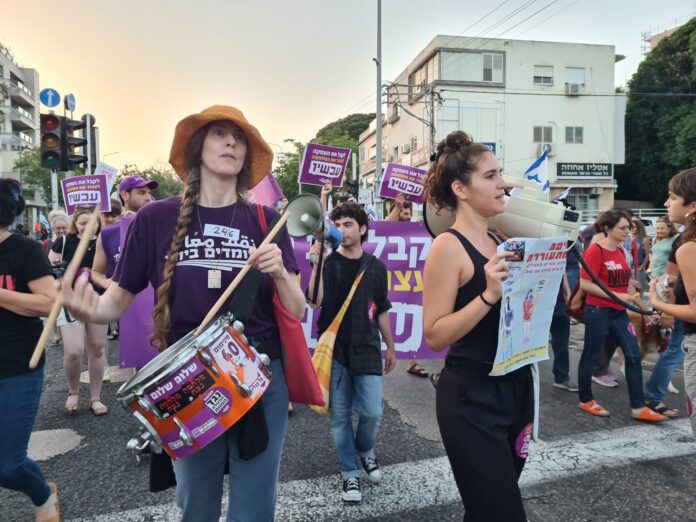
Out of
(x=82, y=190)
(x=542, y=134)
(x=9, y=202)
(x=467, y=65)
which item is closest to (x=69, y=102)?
(x=82, y=190)

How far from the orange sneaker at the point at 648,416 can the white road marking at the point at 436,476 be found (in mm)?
77

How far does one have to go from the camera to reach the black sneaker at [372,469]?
350cm

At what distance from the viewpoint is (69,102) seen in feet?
34.2

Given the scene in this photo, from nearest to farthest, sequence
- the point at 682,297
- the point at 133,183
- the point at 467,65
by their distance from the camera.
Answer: the point at 682,297
the point at 133,183
the point at 467,65

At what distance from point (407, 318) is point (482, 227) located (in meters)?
3.68

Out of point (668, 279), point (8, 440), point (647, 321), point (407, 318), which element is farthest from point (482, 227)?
point (647, 321)

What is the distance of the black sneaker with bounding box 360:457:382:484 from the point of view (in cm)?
350

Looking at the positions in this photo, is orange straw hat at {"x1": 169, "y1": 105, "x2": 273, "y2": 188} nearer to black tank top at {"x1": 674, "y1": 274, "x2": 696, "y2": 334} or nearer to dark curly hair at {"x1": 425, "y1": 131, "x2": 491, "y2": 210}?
dark curly hair at {"x1": 425, "y1": 131, "x2": 491, "y2": 210}

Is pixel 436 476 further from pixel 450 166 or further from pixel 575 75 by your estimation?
pixel 575 75

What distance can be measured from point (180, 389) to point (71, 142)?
849 cm

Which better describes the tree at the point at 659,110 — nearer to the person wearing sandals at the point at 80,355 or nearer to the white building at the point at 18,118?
the person wearing sandals at the point at 80,355

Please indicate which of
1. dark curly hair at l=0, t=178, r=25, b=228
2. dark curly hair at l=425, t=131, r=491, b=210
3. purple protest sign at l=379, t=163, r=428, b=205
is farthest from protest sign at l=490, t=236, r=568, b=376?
purple protest sign at l=379, t=163, r=428, b=205

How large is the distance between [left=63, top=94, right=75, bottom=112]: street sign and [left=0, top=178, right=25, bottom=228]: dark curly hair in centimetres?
849

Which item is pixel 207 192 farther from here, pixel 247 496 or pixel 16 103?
pixel 16 103
